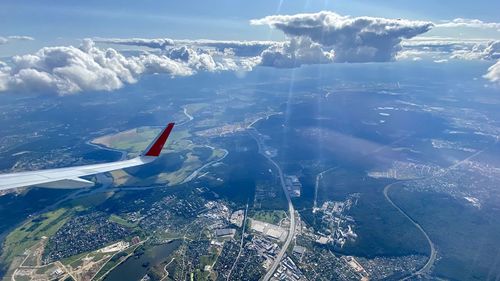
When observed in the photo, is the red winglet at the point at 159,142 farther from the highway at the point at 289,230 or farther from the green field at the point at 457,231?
the green field at the point at 457,231

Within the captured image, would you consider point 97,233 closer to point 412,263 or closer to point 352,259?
point 352,259

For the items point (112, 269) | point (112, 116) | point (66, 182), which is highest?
point (66, 182)

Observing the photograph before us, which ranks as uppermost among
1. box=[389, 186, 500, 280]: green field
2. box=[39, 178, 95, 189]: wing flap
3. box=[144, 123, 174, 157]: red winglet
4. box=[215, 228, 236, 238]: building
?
box=[144, 123, 174, 157]: red winglet

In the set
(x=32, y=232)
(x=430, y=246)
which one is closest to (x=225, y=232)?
(x=32, y=232)

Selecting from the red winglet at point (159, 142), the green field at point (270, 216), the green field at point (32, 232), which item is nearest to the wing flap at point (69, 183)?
the red winglet at point (159, 142)

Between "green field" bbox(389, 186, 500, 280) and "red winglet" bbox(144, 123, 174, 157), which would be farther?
"green field" bbox(389, 186, 500, 280)

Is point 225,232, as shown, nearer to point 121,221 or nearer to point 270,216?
point 270,216

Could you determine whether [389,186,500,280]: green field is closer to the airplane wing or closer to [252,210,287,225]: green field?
[252,210,287,225]: green field

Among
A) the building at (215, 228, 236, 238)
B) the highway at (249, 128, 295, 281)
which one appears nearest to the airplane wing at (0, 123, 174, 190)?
the highway at (249, 128, 295, 281)

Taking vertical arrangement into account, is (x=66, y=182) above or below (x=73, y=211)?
above

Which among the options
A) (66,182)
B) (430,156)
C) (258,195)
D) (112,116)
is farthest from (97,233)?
(112,116)

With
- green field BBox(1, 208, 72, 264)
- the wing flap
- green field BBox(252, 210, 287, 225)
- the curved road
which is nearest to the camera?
the wing flap
